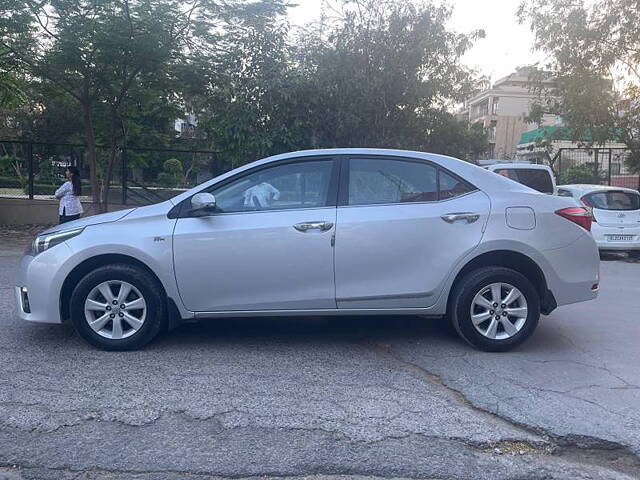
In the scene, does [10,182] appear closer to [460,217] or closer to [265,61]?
[265,61]

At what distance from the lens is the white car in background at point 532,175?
12.8 meters

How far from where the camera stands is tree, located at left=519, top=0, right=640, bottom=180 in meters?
16.3

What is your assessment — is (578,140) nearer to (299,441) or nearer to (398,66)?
(398,66)

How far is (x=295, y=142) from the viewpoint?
14.3 meters

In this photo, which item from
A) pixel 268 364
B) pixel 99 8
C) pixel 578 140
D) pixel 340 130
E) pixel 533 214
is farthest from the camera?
pixel 578 140

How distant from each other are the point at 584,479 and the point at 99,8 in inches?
508

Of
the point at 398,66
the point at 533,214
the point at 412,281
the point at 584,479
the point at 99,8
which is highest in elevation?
the point at 99,8

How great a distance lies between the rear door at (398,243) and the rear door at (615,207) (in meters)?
8.27

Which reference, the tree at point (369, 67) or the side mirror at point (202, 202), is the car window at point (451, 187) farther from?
the tree at point (369, 67)

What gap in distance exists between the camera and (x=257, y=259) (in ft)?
18.0

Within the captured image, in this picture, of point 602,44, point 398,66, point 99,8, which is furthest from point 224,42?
point 602,44

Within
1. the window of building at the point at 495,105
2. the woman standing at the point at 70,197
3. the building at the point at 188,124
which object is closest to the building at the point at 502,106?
the window of building at the point at 495,105

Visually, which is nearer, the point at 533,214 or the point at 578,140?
the point at 533,214

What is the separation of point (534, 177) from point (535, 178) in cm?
3
